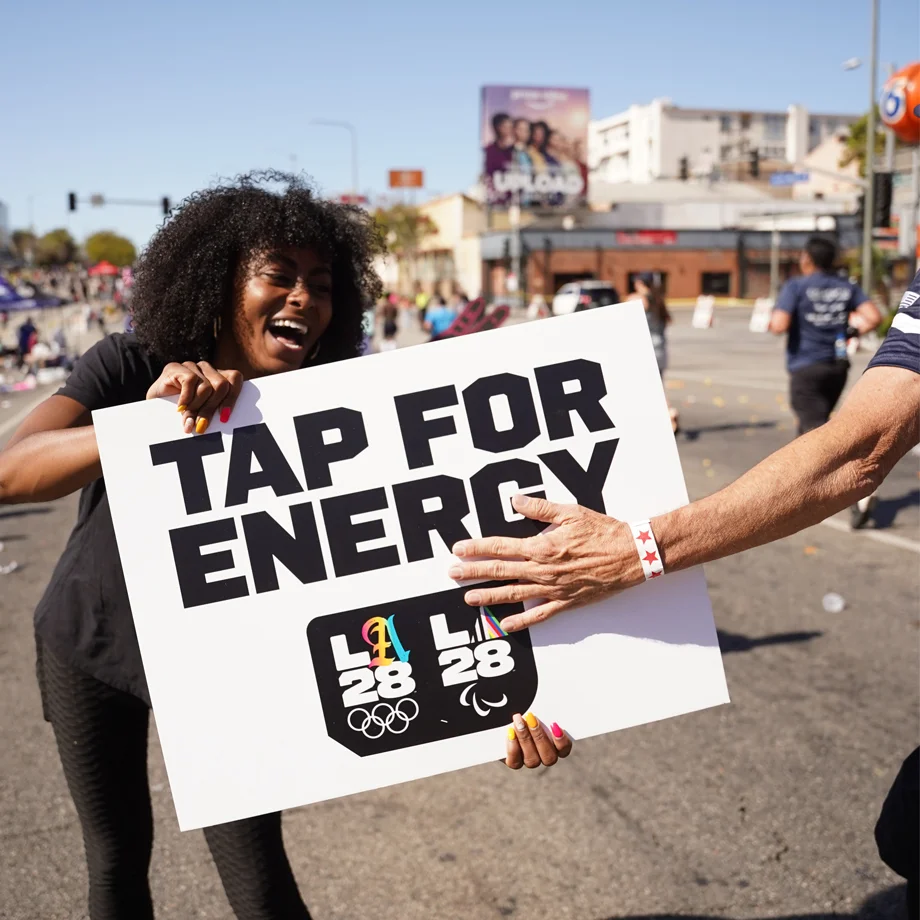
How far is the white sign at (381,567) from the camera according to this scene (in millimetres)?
2096

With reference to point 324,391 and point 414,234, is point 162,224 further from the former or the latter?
point 414,234

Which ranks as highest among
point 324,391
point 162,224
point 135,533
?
point 162,224

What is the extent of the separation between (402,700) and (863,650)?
3.72 m

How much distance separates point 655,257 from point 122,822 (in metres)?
62.9

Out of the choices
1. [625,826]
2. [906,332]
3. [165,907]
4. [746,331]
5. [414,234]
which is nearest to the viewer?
[906,332]

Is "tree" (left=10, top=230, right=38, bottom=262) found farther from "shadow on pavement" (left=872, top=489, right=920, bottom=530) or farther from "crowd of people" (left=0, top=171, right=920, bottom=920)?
"crowd of people" (left=0, top=171, right=920, bottom=920)

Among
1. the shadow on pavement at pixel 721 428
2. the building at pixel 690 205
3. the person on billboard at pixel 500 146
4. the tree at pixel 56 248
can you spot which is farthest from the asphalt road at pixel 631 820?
the tree at pixel 56 248

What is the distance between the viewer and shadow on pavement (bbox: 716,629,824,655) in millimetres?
5266

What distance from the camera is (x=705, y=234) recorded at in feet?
207

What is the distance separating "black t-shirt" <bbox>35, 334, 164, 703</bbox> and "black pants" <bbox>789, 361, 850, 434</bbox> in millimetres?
6489

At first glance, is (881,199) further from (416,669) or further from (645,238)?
(645,238)

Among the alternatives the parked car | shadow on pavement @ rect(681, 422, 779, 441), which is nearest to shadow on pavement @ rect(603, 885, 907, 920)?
shadow on pavement @ rect(681, 422, 779, 441)

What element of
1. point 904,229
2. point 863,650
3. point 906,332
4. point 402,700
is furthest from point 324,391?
point 904,229

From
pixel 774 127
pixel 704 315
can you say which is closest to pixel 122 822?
pixel 704 315
